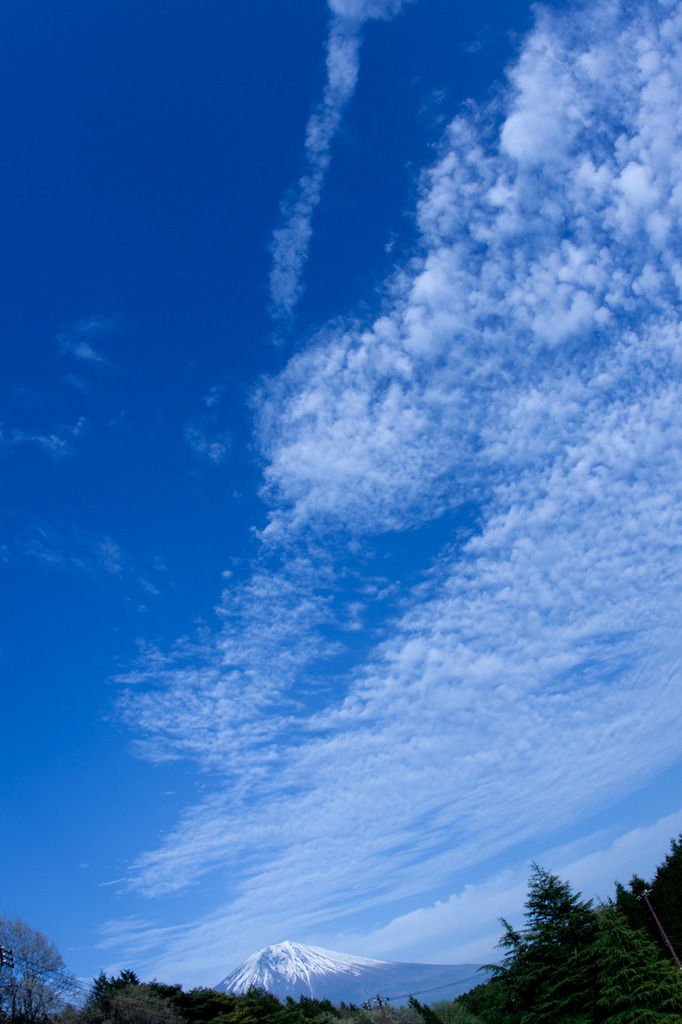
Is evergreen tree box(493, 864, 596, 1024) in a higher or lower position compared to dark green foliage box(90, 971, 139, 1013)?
lower

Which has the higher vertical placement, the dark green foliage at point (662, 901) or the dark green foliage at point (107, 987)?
the dark green foliage at point (107, 987)

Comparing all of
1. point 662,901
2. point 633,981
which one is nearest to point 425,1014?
point 662,901

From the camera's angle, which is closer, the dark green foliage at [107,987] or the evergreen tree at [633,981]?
the evergreen tree at [633,981]

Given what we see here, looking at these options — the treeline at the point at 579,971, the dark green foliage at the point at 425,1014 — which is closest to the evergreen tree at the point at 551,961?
the treeline at the point at 579,971

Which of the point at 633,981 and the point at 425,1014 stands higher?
the point at 633,981

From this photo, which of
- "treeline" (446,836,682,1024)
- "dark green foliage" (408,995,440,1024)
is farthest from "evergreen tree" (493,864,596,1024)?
"dark green foliage" (408,995,440,1024)

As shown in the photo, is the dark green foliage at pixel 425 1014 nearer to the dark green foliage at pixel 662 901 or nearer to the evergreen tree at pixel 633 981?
the dark green foliage at pixel 662 901

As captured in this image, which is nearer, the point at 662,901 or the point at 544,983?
the point at 544,983

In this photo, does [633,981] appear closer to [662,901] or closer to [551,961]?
[551,961]

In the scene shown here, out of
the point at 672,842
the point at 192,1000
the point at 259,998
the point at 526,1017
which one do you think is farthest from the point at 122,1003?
the point at 672,842

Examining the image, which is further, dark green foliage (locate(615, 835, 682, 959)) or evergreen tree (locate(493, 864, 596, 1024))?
dark green foliage (locate(615, 835, 682, 959))

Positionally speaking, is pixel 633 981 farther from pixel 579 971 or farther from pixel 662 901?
pixel 662 901

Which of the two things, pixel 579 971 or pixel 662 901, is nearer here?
pixel 579 971

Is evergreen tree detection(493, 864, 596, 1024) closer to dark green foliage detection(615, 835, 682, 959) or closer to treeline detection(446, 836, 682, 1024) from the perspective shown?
treeline detection(446, 836, 682, 1024)
